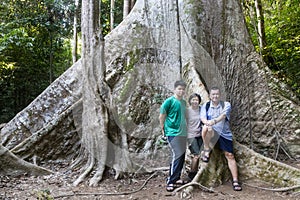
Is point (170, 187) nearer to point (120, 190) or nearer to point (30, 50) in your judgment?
point (120, 190)

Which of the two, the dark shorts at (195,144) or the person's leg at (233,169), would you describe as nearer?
the person's leg at (233,169)

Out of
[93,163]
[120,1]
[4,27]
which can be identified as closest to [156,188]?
[93,163]

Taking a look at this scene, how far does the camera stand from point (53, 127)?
5840 mm

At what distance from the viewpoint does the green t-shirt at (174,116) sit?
168 inches

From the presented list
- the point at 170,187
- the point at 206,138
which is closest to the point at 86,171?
the point at 170,187

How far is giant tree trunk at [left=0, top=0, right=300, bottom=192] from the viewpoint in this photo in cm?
575

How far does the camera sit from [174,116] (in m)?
4.26

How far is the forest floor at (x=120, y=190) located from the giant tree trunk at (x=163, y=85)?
0.45 meters

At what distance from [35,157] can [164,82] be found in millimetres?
2655

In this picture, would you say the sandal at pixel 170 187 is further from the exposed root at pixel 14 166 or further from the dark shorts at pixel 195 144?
the exposed root at pixel 14 166

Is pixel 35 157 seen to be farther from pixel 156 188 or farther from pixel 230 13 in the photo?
pixel 230 13

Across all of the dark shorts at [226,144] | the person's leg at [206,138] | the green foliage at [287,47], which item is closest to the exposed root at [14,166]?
the person's leg at [206,138]

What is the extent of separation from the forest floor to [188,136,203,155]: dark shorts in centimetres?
51

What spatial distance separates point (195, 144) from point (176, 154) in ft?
1.14
